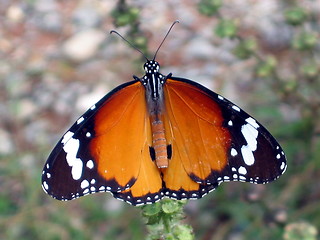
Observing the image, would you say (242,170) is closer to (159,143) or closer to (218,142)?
(218,142)

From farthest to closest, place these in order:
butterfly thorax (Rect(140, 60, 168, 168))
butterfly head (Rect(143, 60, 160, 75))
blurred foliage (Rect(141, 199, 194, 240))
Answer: butterfly head (Rect(143, 60, 160, 75))
butterfly thorax (Rect(140, 60, 168, 168))
blurred foliage (Rect(141, 199, 194, 240))

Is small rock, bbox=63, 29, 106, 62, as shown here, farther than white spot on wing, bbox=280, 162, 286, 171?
Yes

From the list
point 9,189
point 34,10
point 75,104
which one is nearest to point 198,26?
point 75,104

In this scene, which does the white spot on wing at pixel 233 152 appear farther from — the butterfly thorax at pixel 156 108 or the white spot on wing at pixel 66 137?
the white spot on wing at pixel 66 137

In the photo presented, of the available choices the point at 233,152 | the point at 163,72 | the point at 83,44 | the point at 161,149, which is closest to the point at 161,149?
the point at 161,149

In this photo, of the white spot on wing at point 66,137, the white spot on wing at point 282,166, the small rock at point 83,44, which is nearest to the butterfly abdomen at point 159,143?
the white spot on wing at point 66,137

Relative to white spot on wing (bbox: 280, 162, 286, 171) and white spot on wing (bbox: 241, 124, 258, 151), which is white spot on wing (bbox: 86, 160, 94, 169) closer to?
white spot on wing (bbox: 241, 124, 258, 151)

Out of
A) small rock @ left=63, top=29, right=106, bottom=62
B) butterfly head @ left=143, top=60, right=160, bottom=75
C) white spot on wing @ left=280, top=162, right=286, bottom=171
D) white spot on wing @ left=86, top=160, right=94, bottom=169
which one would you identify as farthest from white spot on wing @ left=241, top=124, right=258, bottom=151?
small rock @ left=63, top=29, right=106, bottom=62
